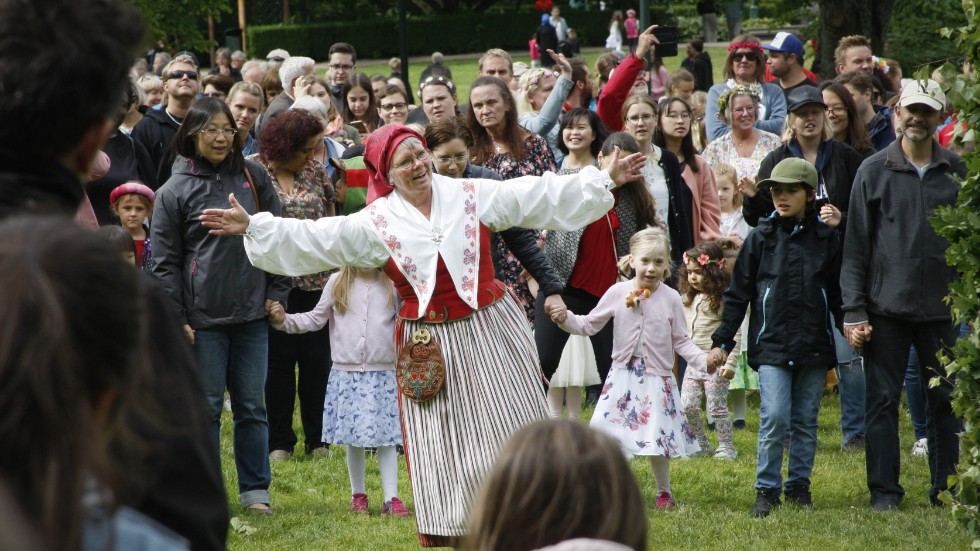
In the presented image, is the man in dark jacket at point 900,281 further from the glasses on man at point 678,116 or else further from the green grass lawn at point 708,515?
the glasses on man at point 678,116

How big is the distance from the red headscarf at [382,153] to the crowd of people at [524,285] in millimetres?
13

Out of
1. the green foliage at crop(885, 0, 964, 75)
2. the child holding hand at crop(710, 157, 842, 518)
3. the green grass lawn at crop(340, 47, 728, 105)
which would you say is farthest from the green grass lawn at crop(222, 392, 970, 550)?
the green grass lawn at crop(340, 47, 728, 105)

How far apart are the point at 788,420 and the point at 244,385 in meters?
3.01

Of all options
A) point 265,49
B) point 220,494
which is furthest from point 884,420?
point 265,49

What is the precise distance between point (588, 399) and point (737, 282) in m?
2.81

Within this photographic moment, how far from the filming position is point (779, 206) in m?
6.99

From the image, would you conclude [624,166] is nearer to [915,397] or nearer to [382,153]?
[382,153]

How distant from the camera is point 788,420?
7.00 metres

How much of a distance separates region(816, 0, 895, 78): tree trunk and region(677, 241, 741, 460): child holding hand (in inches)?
398

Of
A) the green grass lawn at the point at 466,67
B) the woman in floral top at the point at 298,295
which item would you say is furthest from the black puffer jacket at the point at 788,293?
the green grass lawn at the point at 466,67

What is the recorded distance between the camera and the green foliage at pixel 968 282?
5.26m

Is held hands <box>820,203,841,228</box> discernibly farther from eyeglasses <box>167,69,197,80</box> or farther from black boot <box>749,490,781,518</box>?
eyeglasses <box>167,69,197,80</box>

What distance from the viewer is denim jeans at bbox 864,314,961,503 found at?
6.85 meters

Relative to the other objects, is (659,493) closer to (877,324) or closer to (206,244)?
(877,324)
